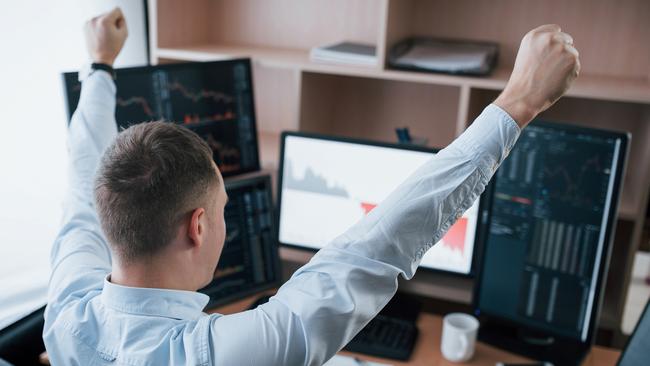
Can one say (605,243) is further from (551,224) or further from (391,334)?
(391,334)

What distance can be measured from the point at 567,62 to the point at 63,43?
59.4 inches

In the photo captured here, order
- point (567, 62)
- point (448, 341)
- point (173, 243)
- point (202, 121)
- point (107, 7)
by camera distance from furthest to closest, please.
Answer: point (107, 7), point (202, 121), point (448, 341), point (173, 243), point (567, 62)

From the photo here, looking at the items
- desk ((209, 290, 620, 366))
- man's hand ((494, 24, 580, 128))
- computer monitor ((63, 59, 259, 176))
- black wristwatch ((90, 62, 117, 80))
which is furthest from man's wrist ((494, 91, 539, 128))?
computer monitor ((63, 59, 259, 176))

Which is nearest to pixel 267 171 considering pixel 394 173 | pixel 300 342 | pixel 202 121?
pixel 202 121

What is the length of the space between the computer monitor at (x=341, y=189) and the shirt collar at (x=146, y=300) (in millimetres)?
825

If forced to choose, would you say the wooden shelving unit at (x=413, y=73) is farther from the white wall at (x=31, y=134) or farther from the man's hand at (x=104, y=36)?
the man's hand at (x=104, y=36)

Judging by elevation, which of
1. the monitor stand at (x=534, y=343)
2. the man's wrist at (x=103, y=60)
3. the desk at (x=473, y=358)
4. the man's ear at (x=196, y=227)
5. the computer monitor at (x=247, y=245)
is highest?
the man's wrist at (x=103, y=60)

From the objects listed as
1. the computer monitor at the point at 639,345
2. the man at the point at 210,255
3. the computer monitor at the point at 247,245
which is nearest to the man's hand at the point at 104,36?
the computer monitor at the point at 247,245

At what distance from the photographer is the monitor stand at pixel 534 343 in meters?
1.55

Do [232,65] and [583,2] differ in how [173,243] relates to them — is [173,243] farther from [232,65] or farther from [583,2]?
[583,2]

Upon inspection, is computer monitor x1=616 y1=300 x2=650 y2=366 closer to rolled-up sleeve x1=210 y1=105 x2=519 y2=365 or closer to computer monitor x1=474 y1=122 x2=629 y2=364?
computer monitor x1=474 y1=122 x2=629 y2=364

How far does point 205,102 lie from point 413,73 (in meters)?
0.58

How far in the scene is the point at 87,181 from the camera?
127cm

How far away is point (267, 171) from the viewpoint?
6.67 feet
